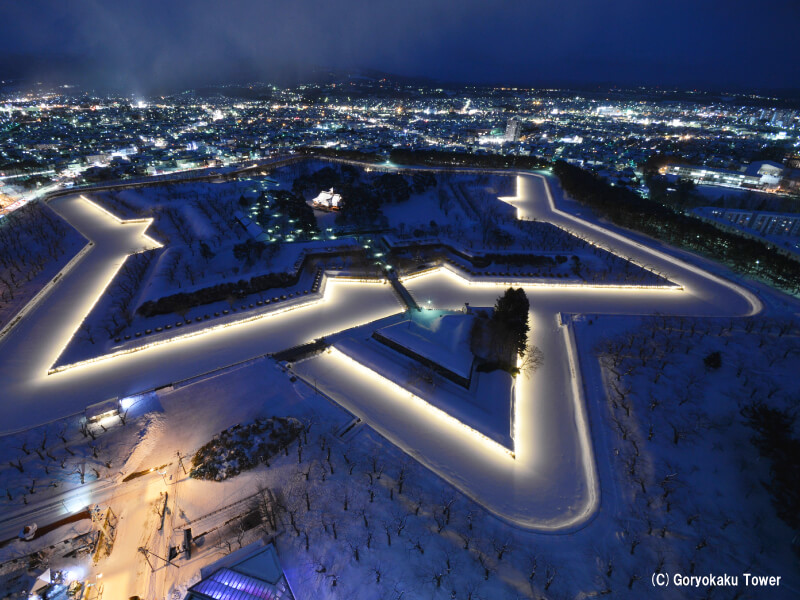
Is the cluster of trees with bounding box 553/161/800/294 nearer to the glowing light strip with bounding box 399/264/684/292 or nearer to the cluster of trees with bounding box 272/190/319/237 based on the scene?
the glowing light strip with bounding box 399/264/684/292

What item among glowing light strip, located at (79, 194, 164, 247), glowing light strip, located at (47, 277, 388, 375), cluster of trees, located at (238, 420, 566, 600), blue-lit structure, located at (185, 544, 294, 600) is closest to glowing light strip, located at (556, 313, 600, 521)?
cluster of trees, located at (238, 420, 566, 600)

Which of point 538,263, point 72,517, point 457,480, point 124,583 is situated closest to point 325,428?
point 457,480

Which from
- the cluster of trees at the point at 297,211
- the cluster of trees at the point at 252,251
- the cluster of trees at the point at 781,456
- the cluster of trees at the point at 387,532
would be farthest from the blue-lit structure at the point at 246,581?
the cluster of trees at the point at 297,211

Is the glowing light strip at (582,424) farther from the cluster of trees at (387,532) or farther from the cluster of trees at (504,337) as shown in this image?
the cluster of trees at (387,532)

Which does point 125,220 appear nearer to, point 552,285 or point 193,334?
point 193,334

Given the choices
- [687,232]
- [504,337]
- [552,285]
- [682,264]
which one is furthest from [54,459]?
[687,232]

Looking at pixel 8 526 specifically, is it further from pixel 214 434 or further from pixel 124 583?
pixel 214 434
